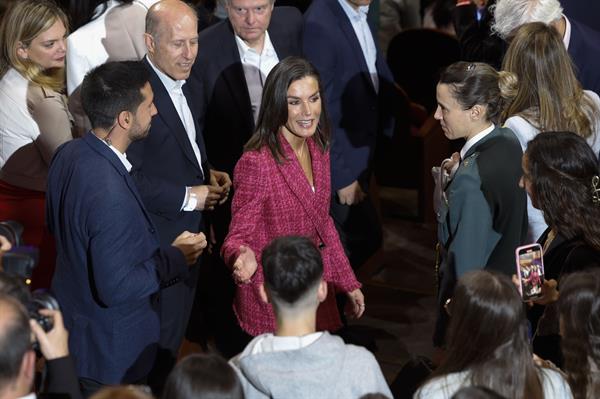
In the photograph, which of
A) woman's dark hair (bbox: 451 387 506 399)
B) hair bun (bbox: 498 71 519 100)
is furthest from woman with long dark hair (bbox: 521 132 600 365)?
woman's dark hair (bbox: 451 387 506 399)

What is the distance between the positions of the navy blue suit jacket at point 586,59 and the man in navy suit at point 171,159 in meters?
1.95

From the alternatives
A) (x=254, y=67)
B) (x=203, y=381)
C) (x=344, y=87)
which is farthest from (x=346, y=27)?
(x=203, y=381)

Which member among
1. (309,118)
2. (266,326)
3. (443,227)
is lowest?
(266,326)

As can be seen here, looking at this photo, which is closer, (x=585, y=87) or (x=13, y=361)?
(x=13, y=361)

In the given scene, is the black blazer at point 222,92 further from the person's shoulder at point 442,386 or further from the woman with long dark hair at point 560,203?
the person's shoulder at point 442,386

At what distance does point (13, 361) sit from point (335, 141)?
9.88 ft

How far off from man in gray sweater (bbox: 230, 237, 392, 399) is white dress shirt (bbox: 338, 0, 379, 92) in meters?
2.59

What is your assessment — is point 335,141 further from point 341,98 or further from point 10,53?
point 10,53

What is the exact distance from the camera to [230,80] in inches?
199

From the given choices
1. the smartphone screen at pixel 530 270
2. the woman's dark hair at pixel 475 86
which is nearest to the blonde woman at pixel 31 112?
the woman's dark hair at pixel 475 86

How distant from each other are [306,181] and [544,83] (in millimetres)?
1121

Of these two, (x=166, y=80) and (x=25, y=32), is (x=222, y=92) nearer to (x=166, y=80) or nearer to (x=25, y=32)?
(x=166, y=80)

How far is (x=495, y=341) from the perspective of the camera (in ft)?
9.80

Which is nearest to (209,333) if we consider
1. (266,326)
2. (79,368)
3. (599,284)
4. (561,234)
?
(266,326)
